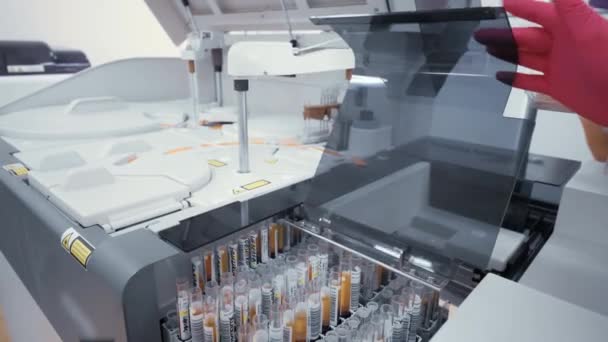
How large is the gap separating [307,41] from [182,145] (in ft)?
3.14

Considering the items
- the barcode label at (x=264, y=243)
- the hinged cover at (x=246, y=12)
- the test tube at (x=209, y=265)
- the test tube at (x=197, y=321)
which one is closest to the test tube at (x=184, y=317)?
the test tube at (x=197, y=321)

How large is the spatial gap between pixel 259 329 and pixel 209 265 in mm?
209

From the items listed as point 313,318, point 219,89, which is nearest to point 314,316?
point 313,318

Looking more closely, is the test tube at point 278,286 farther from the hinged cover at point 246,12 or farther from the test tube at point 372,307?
the hinged cover at point 246,12

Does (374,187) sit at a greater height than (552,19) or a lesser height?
lesser

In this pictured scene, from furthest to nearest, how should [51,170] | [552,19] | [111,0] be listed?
[111,0] → [51,170] → [552,19]

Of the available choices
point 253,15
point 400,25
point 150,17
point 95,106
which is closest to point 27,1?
point 150,17

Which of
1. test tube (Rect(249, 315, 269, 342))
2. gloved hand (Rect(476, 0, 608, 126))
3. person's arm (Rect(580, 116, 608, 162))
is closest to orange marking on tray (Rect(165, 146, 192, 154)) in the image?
test tube (Rect(249, 315, 269, 342))

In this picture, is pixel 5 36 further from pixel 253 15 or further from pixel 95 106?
pixel 253 15

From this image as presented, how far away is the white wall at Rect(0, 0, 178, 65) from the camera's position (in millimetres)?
2975

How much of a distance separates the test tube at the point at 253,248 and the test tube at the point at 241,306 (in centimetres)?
13

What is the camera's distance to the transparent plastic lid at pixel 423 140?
698 millimetres

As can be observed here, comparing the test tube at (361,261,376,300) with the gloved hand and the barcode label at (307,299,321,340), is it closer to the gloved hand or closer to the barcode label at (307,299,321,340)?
the barcode label at (307,299,321,340)

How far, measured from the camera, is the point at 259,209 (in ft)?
3.03
